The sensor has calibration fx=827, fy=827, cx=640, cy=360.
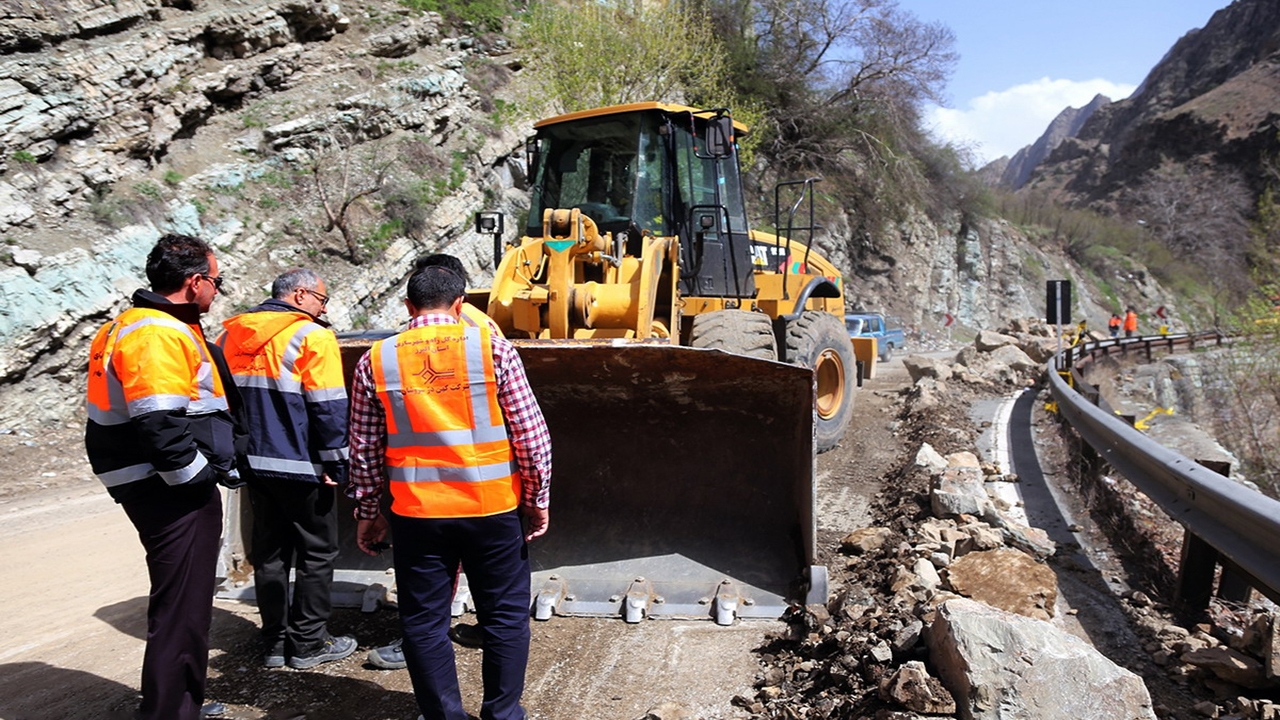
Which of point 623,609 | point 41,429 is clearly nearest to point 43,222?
point 41,429

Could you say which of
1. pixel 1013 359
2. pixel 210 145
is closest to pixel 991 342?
pixel 1013 359

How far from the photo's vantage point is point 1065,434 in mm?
7250

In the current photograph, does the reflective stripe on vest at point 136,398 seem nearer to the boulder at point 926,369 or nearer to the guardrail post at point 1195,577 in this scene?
the guardrail post at point 1195,577

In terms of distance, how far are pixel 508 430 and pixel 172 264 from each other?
1.44 meters

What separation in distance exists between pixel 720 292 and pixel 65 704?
5101 millimetres

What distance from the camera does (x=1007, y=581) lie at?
12.1 feet

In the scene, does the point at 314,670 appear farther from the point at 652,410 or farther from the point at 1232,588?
the point at 1232,588

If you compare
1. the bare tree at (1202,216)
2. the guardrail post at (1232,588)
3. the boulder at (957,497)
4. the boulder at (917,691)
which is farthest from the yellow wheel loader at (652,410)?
the bare tree at (1202,216)

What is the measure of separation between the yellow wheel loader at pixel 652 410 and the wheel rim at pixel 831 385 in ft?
5.82

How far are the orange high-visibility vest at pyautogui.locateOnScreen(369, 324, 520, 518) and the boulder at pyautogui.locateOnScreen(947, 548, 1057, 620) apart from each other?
2149 mm

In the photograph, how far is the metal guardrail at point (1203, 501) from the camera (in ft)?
9.48

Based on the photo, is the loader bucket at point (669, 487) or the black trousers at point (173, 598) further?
the loader bucket at point (669, 487)

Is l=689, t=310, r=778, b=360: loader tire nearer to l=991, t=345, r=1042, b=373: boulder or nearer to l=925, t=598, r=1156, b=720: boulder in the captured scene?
l=925, t=598, r=1156, b=720: boulder

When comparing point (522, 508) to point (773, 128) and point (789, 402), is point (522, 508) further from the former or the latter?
point (773, 128)
